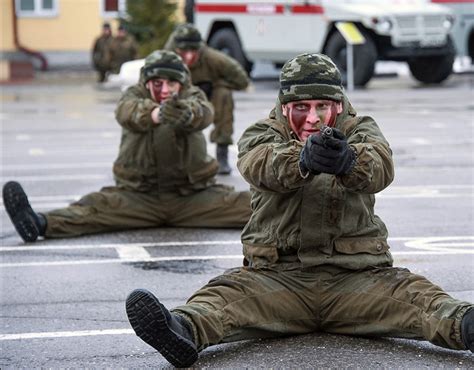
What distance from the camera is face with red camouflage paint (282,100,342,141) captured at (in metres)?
6.00

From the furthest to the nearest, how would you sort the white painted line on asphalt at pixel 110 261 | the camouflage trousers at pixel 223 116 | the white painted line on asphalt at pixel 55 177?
1. the camouflage trousers at pixel 223 116
2. the white painted line on asphalt at pixel 55 177
3. the white painted line on asphalt at pixel 110 261

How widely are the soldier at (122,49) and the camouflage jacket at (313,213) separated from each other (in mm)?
22925

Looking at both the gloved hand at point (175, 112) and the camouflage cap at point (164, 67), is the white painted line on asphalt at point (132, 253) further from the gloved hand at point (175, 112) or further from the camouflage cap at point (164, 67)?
the camouflage cap at point (164, 67)

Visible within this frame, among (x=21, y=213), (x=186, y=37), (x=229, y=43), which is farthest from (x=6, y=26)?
(x=21, y=213)

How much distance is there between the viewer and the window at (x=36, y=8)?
33125 mm

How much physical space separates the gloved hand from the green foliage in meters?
19.2

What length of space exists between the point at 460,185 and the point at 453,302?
626cm

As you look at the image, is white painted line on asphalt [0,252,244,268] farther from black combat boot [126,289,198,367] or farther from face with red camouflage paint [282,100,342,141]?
black combat boot [126,289,198,367]

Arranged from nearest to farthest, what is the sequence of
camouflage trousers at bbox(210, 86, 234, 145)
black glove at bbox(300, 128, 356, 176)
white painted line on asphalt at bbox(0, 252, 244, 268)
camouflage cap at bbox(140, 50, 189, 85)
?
black glove at bbox(300, 128, 356, 176) → white painted line on asphalt at bbox(0, 252, 244, 268) → camouflage cap at bbox(140, 50, 189, 85) → camouflage trousers at bbox(210, 86, 234, 145)

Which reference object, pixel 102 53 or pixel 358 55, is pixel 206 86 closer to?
pixel 358 55

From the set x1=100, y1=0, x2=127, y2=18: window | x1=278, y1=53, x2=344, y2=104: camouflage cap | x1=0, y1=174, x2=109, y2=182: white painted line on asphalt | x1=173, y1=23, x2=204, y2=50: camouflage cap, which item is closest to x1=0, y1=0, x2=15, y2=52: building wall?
x1=100, y1=0, x2=127, y2=18: window

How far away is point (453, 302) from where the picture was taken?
5.68 metres

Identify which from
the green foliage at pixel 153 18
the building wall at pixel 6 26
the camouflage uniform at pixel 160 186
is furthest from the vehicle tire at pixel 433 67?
the camouflage uniform at pixel 160 186

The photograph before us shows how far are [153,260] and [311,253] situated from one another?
2.62 m
